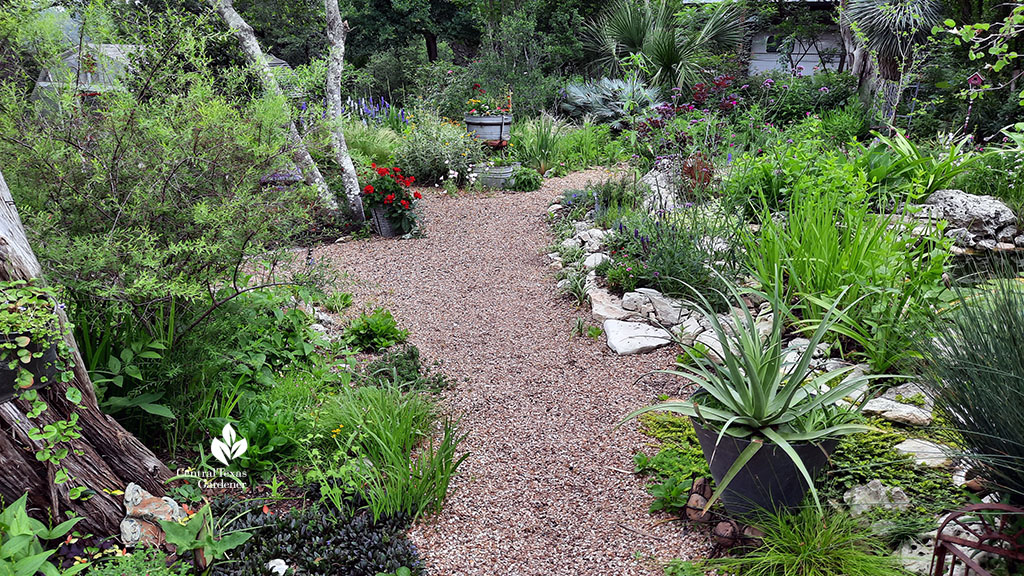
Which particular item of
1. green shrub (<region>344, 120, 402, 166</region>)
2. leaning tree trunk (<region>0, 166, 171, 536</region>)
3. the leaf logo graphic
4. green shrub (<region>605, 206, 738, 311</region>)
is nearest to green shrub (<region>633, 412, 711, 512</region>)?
green shrub (<region>605, 206, 738, 311</region>)

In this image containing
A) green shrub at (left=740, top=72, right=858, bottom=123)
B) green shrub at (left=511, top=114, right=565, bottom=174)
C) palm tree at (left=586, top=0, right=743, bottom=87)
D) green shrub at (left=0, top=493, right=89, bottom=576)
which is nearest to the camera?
green shrub at (left=0, top=493, right=89, bottom=576)

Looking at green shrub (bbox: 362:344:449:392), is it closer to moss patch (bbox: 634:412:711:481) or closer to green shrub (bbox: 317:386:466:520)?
green shrub (bbox: 317:386:466:520)

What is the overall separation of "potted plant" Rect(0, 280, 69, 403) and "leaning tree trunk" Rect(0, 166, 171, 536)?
0.08m

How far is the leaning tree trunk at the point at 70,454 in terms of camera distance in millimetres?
1874

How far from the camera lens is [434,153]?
855 cm

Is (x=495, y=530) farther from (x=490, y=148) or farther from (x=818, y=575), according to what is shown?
(x=490, y=148)

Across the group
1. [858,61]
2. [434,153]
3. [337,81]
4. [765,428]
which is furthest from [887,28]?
[765,428]

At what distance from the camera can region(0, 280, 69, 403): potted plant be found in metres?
1.67

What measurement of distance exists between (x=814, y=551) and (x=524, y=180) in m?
7.08

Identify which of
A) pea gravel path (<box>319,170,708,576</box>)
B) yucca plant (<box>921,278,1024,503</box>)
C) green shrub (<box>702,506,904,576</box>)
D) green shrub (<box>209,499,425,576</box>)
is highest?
yucca plant (<box>921,278,1024,503</box>)

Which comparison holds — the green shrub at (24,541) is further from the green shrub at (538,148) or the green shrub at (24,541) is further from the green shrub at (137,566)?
the green shrub at (538,148)

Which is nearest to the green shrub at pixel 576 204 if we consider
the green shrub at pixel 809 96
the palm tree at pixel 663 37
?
the green shrub at pixel 809 96

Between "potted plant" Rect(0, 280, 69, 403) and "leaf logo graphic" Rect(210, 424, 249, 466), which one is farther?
"leaf logo graphic" Rect(210, 424, 249, 466)

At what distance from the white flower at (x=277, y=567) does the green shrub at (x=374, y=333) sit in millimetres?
1922
